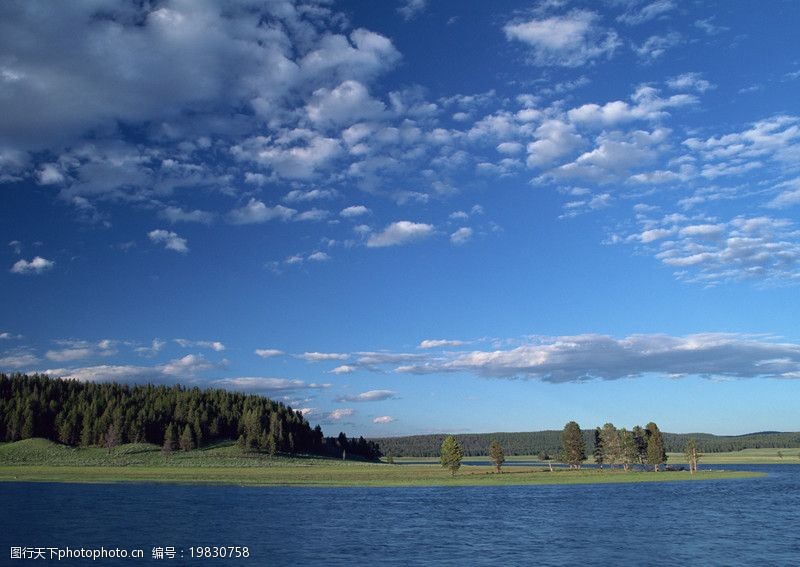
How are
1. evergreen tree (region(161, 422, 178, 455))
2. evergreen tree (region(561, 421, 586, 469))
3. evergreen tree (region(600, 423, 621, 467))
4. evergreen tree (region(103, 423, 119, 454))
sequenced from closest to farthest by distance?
evergreen tree (region(600, 423, 621, 467)) < evergreen tree (region(561, 421, 586, 469)) < evergreen tree (region(103, 423, 119, 454)) < evergreen tree (region(161, 422, 178, 455))

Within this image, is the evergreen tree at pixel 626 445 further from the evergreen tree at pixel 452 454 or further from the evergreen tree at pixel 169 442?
the evergreen tree at pixel 169 442

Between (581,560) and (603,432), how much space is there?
133774 millimetres

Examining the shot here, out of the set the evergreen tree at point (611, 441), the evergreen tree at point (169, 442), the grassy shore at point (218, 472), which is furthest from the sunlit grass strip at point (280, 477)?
the evergreen tree at point (169, 442)

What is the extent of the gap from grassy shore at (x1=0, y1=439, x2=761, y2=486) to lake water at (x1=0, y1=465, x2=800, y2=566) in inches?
817

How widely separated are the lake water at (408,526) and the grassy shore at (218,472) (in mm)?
20753

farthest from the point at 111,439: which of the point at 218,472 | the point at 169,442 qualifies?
the point at 218,472

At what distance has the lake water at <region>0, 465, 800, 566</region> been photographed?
49.3m

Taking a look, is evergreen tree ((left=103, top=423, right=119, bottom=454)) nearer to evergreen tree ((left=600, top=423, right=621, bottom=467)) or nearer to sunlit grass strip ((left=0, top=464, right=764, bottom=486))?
sunlit grass strip ((left=0, top=464, right=764, bottom=486))

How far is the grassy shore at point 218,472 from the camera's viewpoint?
127 meters

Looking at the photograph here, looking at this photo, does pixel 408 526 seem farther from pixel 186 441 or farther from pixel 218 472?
pixel 186 441

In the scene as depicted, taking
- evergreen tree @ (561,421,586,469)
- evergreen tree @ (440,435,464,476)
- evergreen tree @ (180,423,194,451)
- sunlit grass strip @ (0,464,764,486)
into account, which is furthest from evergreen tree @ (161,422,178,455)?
evergreen tree @ (561,421,586,469)

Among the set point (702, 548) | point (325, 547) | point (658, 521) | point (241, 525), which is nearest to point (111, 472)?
point (241, 525)

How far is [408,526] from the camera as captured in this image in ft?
216

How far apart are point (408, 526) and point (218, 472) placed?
91668 millimetres
